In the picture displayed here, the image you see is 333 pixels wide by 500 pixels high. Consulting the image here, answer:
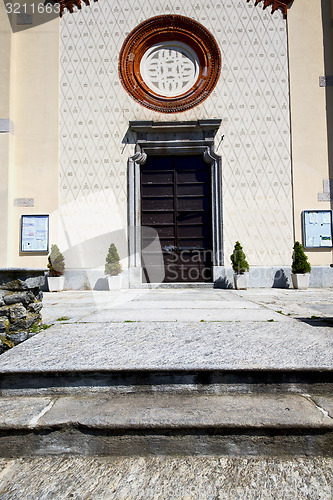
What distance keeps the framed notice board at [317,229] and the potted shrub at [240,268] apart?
1606mm

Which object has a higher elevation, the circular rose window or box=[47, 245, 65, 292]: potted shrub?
the circular rose window

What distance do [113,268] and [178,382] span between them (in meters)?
6.02

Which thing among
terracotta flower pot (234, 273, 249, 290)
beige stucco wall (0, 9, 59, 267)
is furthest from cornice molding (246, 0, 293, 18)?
terracotta flower pot (234, 273, 249, 290)

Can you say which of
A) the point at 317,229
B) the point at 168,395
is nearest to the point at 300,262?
the point at 317,229

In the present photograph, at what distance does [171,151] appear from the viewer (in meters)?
8.17

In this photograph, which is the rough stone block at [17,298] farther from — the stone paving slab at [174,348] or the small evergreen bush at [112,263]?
the small evergreen bush at [112,263]

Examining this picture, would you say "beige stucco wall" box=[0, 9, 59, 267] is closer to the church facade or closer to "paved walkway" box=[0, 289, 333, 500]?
the church facade

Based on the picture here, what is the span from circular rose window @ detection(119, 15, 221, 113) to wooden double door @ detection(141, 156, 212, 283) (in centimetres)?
146

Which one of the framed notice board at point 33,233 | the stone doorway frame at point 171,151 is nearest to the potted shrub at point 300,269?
the stone doorway frame at point 171,151

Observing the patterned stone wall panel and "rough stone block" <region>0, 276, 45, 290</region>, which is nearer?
"rough stone block" <region>0, 276, 45, 290</region>

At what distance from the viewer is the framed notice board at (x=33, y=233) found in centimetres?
795

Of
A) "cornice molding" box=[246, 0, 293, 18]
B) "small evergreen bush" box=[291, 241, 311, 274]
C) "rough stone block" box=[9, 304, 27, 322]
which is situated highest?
"cornice molding" box=[246, 0, 293, 18]

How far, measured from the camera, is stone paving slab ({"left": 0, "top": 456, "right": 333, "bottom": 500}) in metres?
1.07

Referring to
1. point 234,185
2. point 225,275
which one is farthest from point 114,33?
point 225,275
